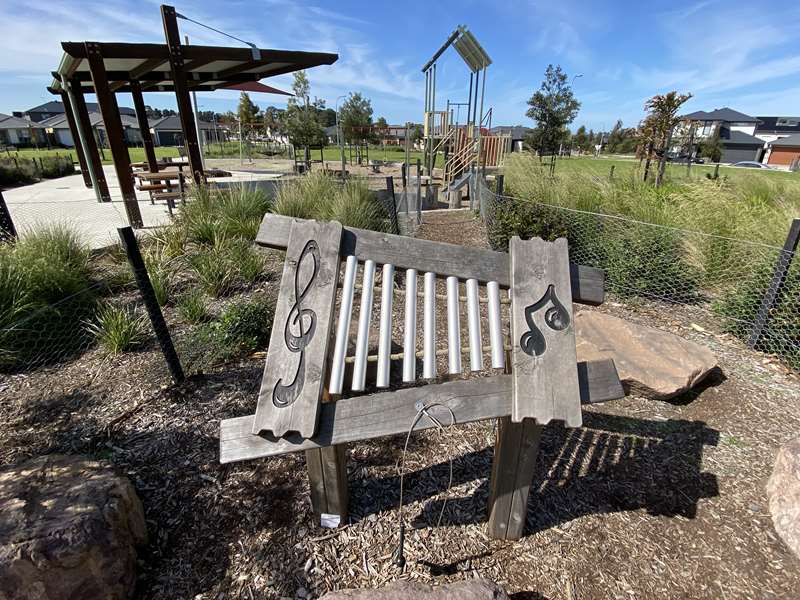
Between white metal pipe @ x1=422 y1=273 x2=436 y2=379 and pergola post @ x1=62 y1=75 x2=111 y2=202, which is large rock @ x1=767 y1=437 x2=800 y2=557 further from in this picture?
pergola post @ x1=62 y1=75 x2=111 y2=202

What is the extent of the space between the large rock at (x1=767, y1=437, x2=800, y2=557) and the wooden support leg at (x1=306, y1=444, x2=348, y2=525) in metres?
2.08

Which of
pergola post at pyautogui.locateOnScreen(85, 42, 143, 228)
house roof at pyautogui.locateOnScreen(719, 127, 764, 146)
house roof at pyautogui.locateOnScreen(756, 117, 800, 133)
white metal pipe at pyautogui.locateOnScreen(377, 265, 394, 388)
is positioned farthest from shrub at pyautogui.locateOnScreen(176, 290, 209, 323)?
house roof at pyautogui.locateOnScreen(756, 117, 800, 133)

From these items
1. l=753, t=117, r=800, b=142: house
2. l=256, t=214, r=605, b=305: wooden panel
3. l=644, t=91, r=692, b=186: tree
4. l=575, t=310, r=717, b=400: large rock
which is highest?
l=753, t=117, r=800, b=142: house

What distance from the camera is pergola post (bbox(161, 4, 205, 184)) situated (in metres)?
6.63

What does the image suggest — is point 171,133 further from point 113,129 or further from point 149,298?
point 149,298

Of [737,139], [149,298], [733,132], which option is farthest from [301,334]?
[733,132]

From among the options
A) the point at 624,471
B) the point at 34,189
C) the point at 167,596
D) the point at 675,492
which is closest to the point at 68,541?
the point at 167,596

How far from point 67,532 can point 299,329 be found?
43.9 inches

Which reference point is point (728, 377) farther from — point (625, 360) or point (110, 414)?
point (110, 414)

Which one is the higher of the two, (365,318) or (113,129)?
(113,129)

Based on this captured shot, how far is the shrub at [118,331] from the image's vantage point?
3.02 metres

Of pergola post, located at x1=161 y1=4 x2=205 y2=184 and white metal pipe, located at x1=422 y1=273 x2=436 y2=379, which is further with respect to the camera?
pergola post, located at x1=161 y1=4 x2=205 y2=184

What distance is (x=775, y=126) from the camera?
6262 cm

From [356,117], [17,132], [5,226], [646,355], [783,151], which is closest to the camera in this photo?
[646,355]
